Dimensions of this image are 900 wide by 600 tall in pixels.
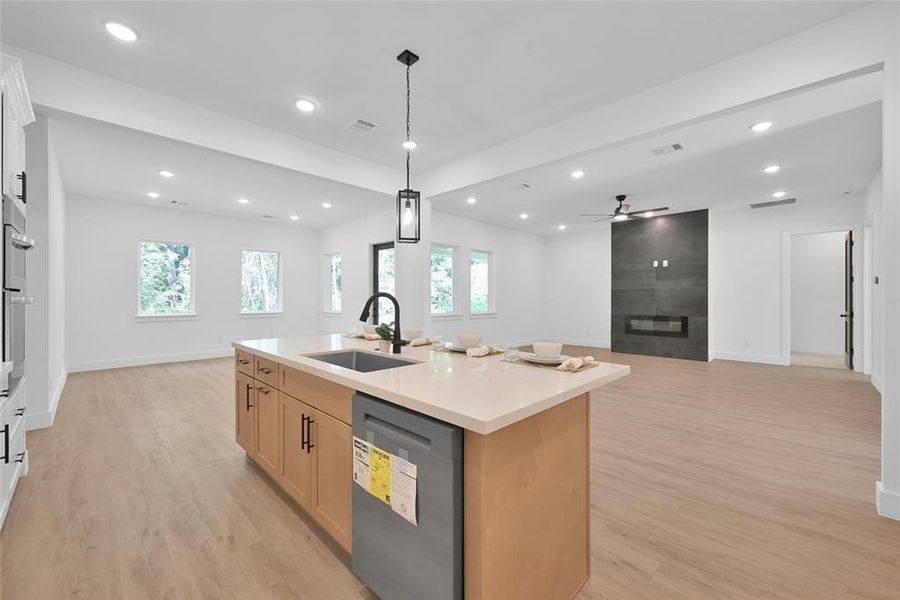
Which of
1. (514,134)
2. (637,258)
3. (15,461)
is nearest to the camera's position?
(15,461)

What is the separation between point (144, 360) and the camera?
253 inches

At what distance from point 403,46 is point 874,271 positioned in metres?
6.36

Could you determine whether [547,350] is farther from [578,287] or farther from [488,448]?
[578,287]

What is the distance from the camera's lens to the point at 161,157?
4219mm

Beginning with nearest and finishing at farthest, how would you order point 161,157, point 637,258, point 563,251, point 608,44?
point 608,44
point 161,157
point 637,258
point 563,251

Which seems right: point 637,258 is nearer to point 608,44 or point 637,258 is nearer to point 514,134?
point 514,134

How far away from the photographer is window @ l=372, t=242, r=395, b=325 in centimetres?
714

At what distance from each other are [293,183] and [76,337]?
425cm

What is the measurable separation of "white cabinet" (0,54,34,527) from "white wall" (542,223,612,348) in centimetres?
879

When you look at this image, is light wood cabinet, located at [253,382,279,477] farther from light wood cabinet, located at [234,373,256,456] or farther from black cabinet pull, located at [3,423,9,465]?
black cabinet pull, located at [3,423,9,465]

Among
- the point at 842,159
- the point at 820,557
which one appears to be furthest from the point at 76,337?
the point at 842,159

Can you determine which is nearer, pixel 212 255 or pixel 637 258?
pixel 212 255

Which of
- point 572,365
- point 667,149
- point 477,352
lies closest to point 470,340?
point 477,352

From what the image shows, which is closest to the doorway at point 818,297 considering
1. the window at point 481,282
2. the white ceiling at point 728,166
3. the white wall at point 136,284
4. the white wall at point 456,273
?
the white ceiling at point 728,166
